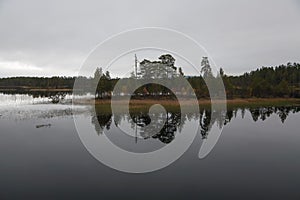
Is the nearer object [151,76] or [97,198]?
[97,198]

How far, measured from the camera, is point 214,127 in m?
27.7

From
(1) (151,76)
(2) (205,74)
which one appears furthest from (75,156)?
(2) (205,74)

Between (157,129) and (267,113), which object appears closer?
(157,129)

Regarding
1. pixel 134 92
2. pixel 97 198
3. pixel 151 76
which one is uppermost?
pixel 151 76

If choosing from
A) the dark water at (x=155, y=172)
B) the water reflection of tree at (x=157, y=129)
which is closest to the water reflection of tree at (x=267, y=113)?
the dark water at (x=155, y=172)

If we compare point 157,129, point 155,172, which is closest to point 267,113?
point 157,129

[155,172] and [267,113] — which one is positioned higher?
[267,113]

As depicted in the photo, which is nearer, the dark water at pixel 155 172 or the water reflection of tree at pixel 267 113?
the dark water at pixel 155 172

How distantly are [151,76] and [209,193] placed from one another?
4713 cm

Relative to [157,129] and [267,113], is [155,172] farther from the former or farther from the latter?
[267,113]

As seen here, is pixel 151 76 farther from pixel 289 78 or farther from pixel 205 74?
pixel 289 78

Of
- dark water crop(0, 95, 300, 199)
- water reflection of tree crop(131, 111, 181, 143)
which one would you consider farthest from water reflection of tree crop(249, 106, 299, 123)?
water reflection of tree crop(131, 111, 181, 143)

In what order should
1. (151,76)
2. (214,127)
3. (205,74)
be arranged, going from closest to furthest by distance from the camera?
1. (214,127)
2. (151,76)
3. (205,74)

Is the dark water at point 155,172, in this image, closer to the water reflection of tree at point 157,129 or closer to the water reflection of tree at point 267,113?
the water reflection of tree at point 157,129
